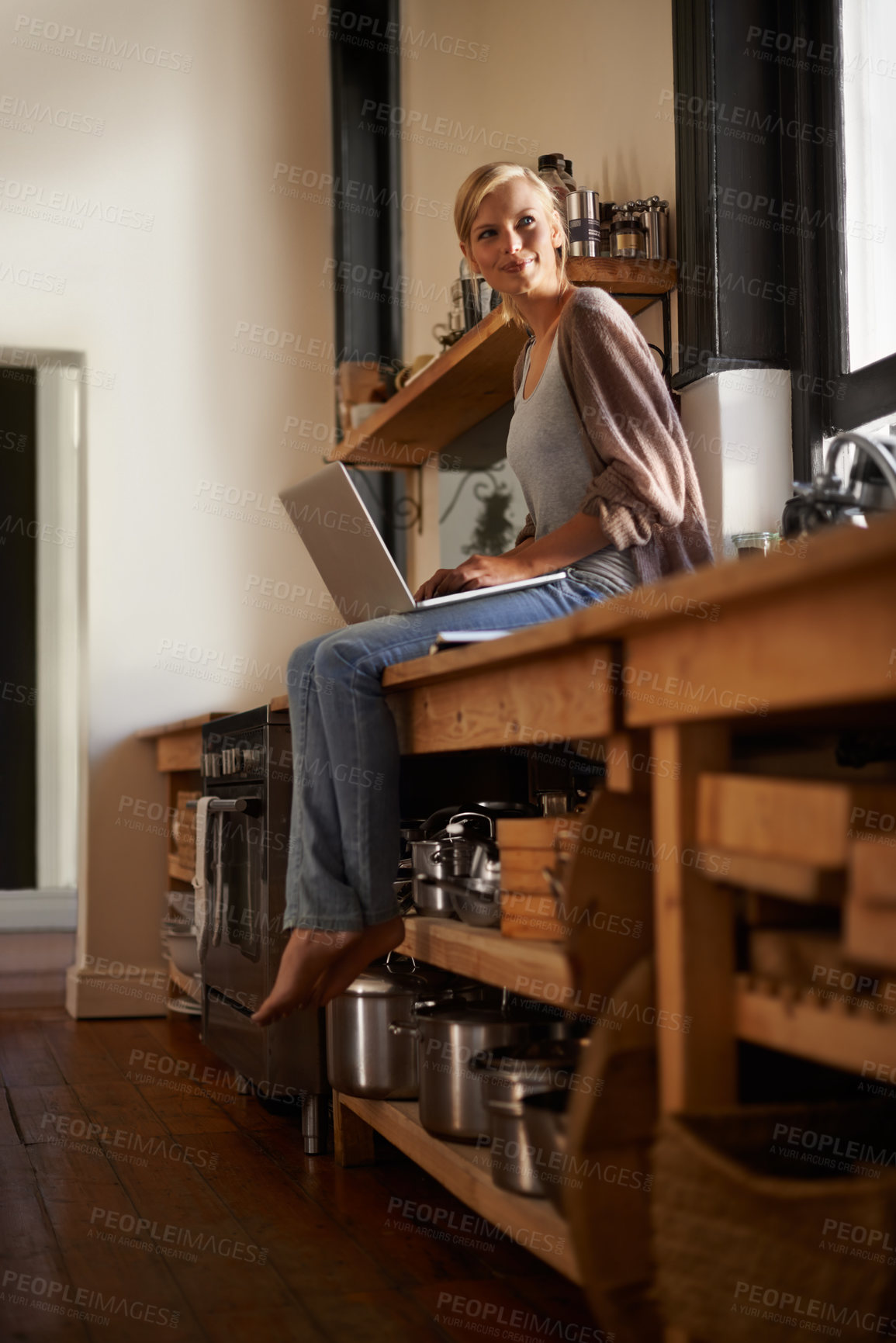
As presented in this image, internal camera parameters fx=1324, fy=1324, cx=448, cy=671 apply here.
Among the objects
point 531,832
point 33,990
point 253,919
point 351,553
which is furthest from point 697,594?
point 33,990

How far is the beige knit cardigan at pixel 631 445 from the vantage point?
176cm

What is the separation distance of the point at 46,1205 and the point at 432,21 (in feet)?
10.8

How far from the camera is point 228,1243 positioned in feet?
5.59

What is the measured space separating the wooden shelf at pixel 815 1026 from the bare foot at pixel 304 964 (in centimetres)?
74

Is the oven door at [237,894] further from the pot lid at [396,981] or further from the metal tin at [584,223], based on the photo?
the metal tin at [584,223]

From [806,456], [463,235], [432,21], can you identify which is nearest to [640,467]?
[806,456]

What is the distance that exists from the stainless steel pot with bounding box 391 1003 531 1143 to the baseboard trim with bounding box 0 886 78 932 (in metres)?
2.43

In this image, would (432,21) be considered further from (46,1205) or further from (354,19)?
(46,1205)

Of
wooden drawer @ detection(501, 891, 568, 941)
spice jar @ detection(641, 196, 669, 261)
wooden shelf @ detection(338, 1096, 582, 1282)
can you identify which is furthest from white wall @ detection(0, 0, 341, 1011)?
wooden drawer @ detection(501, 891, 568, 941)

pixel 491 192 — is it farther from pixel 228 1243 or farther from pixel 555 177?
pixel 228 1243

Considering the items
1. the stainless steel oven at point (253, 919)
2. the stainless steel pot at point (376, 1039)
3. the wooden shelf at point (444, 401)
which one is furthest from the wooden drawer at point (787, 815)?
the wooden shelf at point (444, 401)

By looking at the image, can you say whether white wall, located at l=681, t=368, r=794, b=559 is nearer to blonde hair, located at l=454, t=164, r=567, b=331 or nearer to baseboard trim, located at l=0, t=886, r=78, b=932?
blonde hair, located at l=454, t=164, r=567, b=331

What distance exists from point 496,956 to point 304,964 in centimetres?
35

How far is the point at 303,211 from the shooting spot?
403cm
